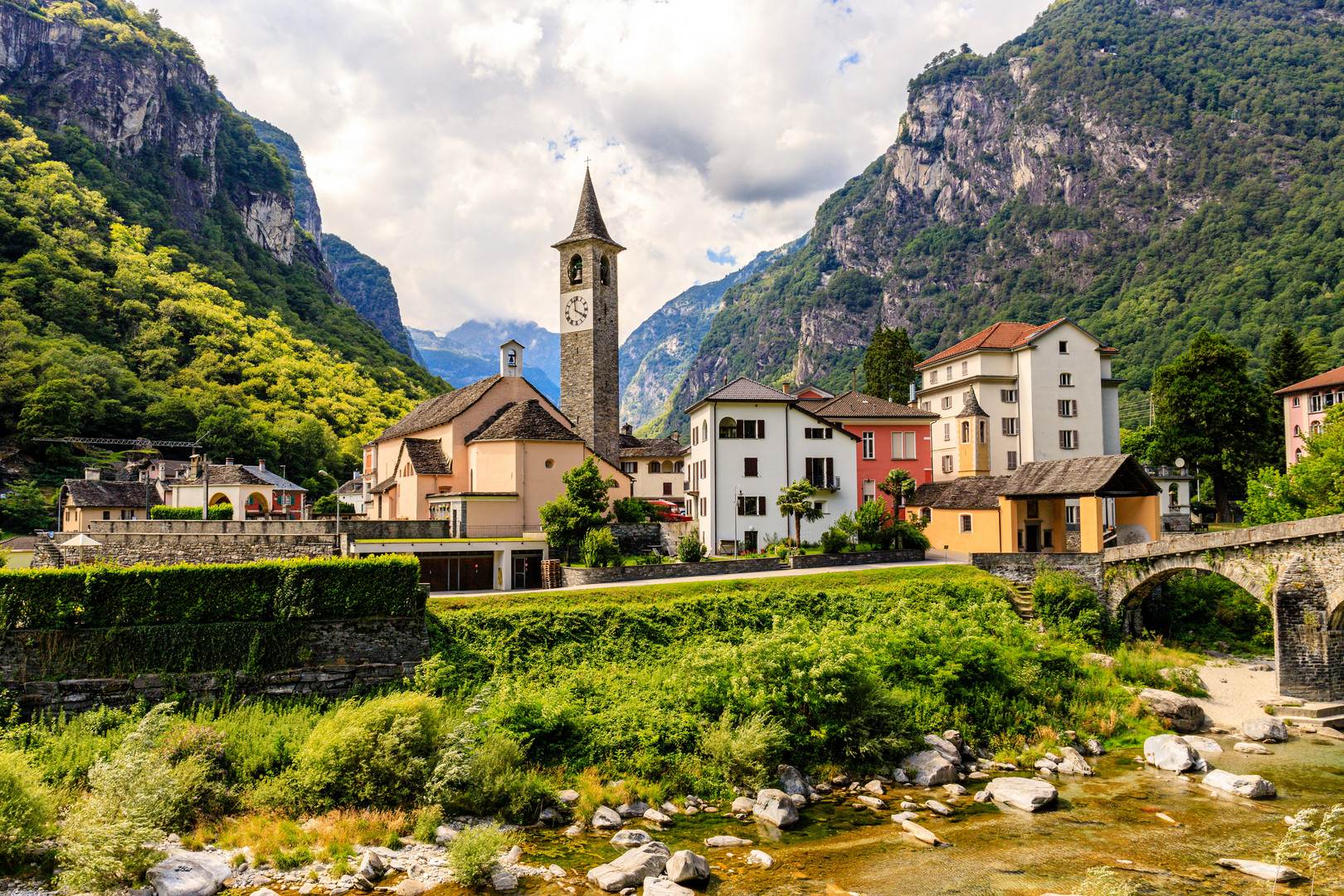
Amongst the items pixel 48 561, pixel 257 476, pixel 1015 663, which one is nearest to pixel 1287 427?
pixel 1015 663

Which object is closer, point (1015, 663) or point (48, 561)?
point (1015, 663)

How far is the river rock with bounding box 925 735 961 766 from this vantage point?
22.2 meters

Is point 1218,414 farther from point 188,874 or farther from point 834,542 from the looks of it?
point 188,874

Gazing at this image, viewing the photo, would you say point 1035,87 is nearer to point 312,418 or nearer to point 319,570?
point 312,418

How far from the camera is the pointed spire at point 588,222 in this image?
57406 mm

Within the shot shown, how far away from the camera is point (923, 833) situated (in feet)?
57.5

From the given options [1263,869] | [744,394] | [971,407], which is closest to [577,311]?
[744,394]

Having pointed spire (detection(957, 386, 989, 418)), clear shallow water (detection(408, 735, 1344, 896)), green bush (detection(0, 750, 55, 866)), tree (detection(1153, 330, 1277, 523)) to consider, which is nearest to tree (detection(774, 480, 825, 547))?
pointed spire (detection(957, 386, 989, 418))

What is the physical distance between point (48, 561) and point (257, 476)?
3614 centimetres

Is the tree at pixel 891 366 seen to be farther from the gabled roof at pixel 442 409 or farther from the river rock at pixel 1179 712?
the river rock at pixel 1179 712

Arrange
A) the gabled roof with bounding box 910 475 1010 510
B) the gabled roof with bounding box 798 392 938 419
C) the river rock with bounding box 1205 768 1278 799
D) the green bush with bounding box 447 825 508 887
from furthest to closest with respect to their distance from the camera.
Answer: the gabled roof with bounding box 798 392 938 419, the gabled roof with bounding box 910 475 1010 510, the river rock with bounding box 1205 768 1278 799, the green bush with bounding box 447 825 508 887

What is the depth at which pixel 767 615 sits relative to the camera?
30547 mm

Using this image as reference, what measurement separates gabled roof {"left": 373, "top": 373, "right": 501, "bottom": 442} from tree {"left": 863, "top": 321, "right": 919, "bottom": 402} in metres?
38.8

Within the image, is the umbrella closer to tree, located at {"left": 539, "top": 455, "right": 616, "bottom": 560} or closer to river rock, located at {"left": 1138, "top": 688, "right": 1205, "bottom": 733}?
tree, located at {"left": 539, "top": 455, "right": 616, "bottom": 560}
